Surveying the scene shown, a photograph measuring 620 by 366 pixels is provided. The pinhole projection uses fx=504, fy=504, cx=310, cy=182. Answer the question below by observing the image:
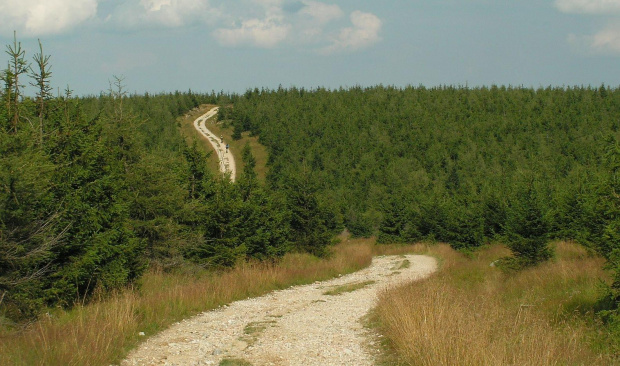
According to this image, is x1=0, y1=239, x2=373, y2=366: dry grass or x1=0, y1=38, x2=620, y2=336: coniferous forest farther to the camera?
x1=0, y1=38, x2=620, y2=336: coniferous forest

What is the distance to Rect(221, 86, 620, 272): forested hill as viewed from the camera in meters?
43.8

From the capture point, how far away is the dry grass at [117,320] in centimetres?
609

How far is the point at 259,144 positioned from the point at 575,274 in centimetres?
8887

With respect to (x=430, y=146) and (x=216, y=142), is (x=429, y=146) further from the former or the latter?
(x=216, y=142)

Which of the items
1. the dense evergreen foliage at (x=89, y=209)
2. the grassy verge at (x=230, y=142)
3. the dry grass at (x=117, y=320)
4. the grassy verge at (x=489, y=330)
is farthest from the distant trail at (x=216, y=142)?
the grassy verge at (x=489, y=330)

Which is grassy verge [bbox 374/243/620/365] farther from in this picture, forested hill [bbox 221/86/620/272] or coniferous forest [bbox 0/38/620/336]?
forested hill [bbox 221/86/620/272]

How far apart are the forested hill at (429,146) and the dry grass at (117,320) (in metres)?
15.5

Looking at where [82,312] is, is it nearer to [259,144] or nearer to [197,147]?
[197,147]

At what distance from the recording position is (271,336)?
841 cm

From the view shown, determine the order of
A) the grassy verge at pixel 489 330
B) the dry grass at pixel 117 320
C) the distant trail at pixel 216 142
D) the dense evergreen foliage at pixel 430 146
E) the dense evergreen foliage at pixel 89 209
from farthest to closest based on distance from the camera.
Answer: the distant trail at pixel 216 142
the dense evergreen foliage at pixel 430 146
the dense evergreen foliage at pixel 89 209
the dry grass at pixel 117 320
the grassy verge at pixel 489 330

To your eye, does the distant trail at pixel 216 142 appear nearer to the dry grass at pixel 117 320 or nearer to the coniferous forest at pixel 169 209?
the coniferous forest at pixel 169 209

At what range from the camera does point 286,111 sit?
11425 centimetres

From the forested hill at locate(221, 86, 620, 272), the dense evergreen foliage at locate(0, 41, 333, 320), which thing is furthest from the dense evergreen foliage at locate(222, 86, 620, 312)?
the dense evergreen foliage at locate(0, 41, 333, 320)

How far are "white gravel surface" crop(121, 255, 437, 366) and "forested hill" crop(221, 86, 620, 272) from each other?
17.6 meters
